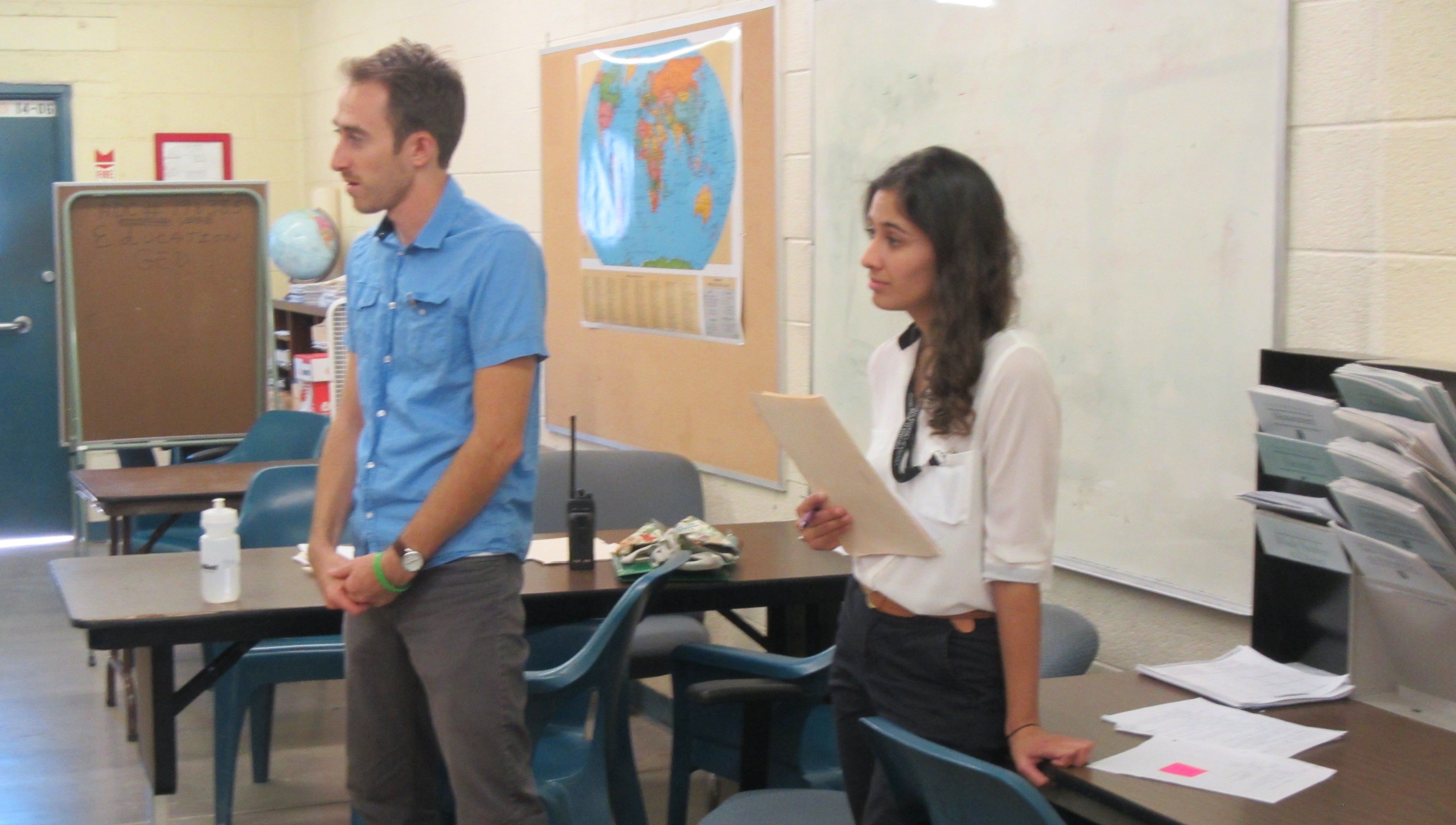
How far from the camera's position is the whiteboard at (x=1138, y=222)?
7.68 ft

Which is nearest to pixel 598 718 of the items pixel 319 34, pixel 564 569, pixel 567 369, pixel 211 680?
pixel 564 569

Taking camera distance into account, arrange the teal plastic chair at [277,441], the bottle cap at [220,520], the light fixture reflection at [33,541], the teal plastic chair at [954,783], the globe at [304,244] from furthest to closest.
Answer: the light fixture reflection at [33,541]
the globe at [304,244]
the teal plastic chair at [277,441]
the bottle cap at [220,520]
the teal plastic chair at [954,783]

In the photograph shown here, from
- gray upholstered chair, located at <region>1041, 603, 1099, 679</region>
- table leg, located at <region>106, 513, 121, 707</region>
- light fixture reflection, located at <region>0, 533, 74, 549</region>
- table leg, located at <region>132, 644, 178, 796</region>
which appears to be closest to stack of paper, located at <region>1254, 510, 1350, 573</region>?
gray upholstered chair, located at <region>1041, 603, 1099, 679</region>

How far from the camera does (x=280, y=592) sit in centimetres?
261

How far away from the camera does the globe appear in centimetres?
661

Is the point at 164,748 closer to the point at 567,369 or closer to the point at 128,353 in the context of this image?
the point at 567,369

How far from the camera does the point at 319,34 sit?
701 cm

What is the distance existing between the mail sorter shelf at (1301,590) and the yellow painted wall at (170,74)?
5812 millimetres

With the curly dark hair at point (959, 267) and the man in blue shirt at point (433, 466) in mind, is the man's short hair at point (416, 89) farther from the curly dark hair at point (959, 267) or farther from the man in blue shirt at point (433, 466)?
the curly dark hair at point (959, 267)

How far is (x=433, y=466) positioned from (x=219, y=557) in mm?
654

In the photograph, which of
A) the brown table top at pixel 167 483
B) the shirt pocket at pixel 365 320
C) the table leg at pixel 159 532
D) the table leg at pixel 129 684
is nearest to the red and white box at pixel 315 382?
the brown table top at pixel 167 483

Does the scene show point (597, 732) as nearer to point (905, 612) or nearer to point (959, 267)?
point (905, 612)

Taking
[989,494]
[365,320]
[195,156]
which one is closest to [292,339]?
[195,156]

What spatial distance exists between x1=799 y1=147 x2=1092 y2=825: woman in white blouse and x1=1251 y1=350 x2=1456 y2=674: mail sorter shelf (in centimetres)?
55
